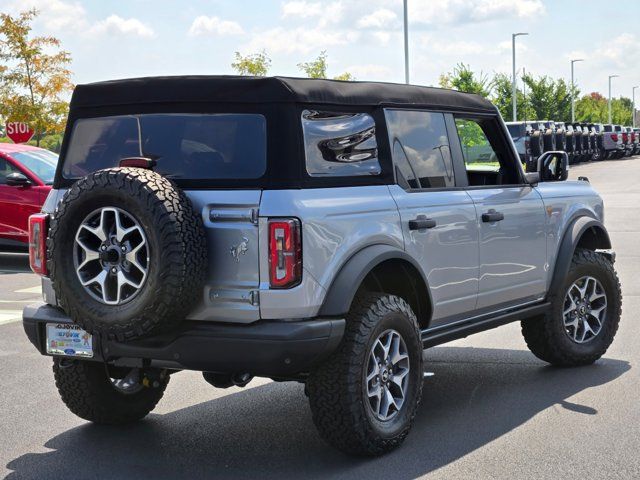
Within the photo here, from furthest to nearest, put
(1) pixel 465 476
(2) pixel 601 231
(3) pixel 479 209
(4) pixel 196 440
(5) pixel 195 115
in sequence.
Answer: (2) pixel 601 231
(3) pixel 479 209
(4) pixel 196 440
(5) pixel 195 115
(1) pixel 465 476

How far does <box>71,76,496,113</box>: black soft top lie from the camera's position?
5453 mm

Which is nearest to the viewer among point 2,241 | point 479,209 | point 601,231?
point 479,209

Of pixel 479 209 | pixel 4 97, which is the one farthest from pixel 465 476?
pixel 4 97

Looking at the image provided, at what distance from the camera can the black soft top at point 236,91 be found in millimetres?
5453

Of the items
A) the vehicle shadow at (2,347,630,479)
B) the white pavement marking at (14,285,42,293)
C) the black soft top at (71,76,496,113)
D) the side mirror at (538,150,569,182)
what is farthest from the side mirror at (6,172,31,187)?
the black soft top at (71,76,496,113)

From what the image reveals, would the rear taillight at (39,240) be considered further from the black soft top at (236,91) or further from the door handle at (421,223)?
the door handle at (421,223)

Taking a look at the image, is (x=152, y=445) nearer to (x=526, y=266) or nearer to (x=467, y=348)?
(x=526, y=266)

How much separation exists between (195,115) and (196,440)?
5.56 feet

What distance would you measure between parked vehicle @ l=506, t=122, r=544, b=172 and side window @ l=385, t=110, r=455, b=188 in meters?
29.3

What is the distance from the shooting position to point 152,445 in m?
5.95

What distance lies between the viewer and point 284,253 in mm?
5188

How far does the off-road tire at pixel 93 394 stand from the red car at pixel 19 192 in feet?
29.6

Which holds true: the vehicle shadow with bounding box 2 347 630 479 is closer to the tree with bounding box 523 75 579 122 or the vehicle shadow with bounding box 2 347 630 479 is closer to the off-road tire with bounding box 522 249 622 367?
the off-road tire with bounding box 522 249 622 367

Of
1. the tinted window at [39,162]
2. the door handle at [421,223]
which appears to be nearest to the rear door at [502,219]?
the door handle at [421,223]
